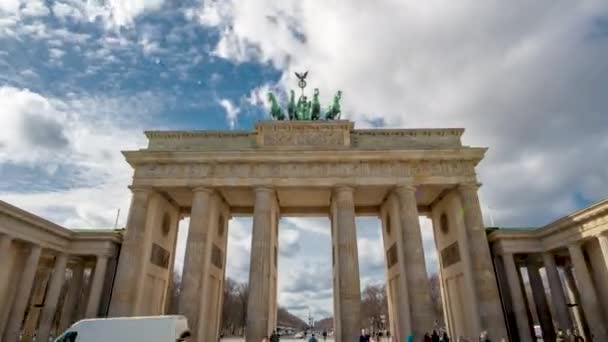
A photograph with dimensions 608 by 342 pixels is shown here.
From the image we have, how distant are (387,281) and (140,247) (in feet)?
66.2

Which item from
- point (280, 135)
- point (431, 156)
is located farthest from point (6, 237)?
point (431, 156)

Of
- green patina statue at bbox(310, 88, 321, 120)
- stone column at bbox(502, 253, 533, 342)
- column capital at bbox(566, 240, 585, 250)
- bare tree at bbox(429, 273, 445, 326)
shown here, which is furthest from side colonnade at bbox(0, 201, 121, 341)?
bare tree at bbox(429, 273, 445, 326)

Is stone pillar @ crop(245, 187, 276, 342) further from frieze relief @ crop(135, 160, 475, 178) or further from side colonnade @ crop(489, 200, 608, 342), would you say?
side colonnade @ crop(489, 200, 608, 342)

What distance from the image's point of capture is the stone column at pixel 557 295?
886 inches

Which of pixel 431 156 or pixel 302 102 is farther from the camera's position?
pixel 302 102

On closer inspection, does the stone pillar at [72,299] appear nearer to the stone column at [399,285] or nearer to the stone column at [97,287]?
the stone column at [97,287]

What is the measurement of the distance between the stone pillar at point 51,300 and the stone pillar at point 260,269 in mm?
14042

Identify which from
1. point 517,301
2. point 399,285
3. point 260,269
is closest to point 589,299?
point 517,301

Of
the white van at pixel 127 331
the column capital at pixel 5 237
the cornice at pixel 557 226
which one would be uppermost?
the cornice at pixel 557 226

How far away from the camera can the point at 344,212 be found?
25.0m

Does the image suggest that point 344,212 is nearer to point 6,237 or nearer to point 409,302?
point 409,302

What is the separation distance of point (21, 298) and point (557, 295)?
3601 cm

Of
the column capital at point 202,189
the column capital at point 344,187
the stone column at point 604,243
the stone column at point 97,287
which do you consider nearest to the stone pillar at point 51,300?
the stone column at point 97,287

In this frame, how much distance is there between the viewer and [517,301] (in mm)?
23781
